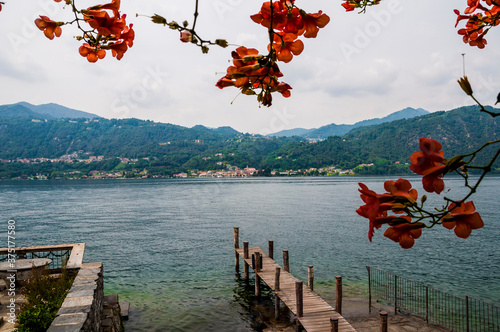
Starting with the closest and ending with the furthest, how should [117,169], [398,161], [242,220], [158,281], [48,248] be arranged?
1. [48,248]
2. [158,281]
3. [242,220]
4. [398,161]
5. [117,169]

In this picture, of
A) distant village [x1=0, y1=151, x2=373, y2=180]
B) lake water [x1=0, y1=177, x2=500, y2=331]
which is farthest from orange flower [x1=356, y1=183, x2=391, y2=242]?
distant village [x1=0, y1=151, x2=373, y2=180]

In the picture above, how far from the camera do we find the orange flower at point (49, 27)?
1780 mm

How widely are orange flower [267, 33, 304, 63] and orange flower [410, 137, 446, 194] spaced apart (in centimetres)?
57

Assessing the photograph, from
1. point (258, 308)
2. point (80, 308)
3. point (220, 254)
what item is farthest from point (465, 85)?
point (220, 254)

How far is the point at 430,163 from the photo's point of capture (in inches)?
43.3

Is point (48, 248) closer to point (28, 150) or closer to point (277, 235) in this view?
point (277, 235)

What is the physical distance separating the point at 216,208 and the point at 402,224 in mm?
61640

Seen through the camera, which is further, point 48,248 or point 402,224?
point 48,248

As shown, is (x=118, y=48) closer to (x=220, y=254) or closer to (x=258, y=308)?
(x=258, y=308)

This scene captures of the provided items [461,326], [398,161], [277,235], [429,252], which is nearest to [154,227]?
[277,235]

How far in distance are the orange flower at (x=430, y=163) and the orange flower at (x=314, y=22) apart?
22.5 inches

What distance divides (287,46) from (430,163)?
67cm

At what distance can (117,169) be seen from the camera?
177m

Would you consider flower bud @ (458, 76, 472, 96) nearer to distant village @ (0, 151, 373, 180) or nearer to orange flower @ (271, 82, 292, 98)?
orange flower @ (271, 82, 292, 98)
